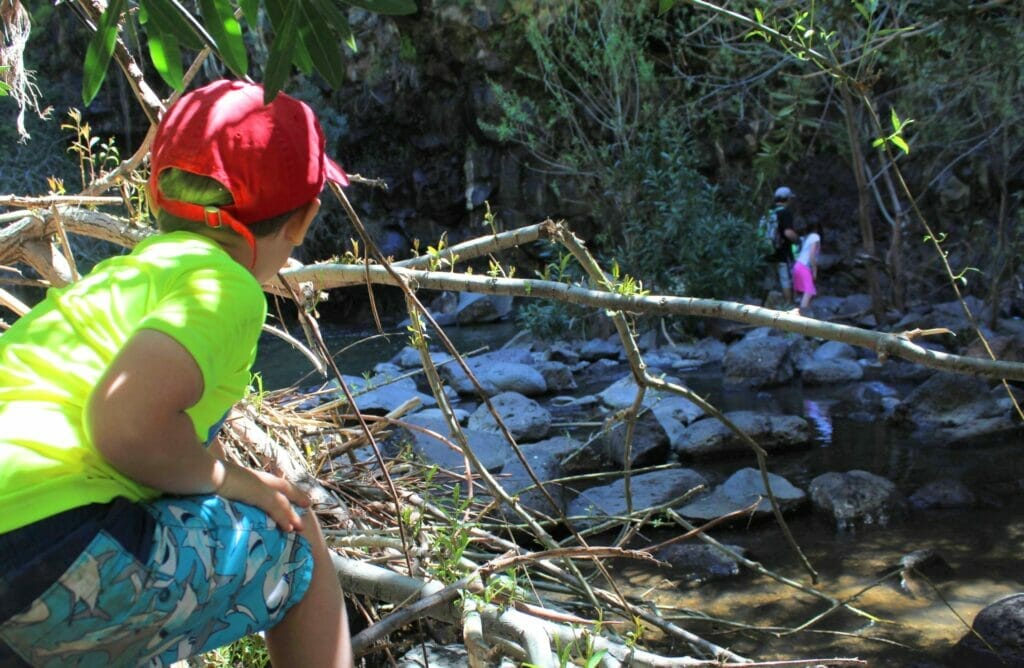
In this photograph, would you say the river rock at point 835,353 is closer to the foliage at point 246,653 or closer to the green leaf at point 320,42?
the foliage at point 246,653

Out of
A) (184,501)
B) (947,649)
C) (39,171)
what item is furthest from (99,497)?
(39,171)

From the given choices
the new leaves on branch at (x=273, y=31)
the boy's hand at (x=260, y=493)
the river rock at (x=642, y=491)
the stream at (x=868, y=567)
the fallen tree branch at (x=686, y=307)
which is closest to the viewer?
the boy's hand at (x=260, y=493)

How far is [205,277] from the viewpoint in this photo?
1121mm

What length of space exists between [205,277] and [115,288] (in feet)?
0.42

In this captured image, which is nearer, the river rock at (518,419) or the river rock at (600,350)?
the river rock at (518,419)

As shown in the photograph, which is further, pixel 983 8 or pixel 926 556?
pixel 926 556

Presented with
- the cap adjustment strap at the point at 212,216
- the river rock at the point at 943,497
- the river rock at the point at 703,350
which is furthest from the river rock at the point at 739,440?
the cap adjustment strap at the point at 212,216

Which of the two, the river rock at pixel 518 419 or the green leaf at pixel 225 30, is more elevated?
the green leaf at pixel 225 30

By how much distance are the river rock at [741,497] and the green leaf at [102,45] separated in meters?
3.59

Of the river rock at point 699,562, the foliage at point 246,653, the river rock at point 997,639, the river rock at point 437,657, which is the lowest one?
the river rock at point 699,562

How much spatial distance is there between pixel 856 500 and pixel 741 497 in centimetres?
55

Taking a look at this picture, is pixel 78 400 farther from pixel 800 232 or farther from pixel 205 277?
pixel 800 232

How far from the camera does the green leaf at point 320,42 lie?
1.36 meters

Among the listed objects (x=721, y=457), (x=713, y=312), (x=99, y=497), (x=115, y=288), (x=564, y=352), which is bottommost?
(x=564, y=352)
